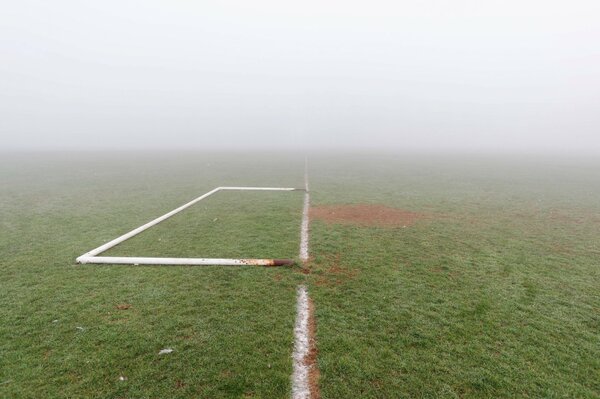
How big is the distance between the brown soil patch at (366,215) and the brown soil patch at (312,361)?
425 cm

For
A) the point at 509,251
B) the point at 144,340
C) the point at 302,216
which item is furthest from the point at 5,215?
the point at 509,251

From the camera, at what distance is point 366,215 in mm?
8273

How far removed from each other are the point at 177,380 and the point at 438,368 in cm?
205

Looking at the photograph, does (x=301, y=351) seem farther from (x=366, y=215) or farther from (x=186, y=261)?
(x=366, y=215)

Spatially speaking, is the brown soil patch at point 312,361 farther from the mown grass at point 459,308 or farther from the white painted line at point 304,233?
the white painted line at point 304,233

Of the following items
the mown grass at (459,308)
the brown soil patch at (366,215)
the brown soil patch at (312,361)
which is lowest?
the brown soil patch at (312,361)

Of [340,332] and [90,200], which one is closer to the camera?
[340,332]

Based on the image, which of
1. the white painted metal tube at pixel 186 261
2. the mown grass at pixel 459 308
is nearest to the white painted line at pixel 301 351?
the mown grass at pixel 459 308

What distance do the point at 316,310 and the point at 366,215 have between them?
4929 mm

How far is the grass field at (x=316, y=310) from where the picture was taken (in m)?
2.59

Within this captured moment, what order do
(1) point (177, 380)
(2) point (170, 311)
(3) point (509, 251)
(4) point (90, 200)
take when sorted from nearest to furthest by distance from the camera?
(1) point (177, 380), (2) point (170, 311), (3) point (509, 251), (4) point (90, 200)

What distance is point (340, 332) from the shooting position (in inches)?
127

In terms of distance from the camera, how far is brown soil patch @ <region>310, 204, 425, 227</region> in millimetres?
7579

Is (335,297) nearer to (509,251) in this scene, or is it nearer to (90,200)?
(509,251)
